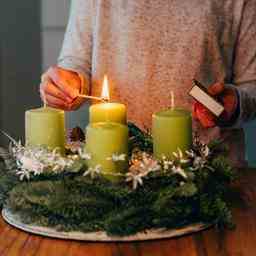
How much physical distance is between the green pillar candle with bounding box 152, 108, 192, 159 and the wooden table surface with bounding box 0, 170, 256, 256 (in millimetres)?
141

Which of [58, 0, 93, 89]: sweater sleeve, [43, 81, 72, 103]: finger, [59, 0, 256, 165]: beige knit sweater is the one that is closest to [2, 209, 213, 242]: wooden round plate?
[43, 81, 72, 103]: finger

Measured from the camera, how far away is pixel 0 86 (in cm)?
203

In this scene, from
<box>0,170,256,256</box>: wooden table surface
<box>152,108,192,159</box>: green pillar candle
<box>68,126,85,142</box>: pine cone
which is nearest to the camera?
<box>0,170,256,256</box>: wooden table surface

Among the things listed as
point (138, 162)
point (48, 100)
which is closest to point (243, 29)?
point (48, 100)

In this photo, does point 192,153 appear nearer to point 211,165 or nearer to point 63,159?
point 211,165

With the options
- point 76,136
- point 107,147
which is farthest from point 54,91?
point 107,147

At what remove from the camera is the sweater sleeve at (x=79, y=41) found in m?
1.58

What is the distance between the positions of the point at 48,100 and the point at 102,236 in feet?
1.57

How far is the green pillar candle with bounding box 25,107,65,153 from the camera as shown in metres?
1.04

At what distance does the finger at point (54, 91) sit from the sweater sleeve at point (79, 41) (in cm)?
28

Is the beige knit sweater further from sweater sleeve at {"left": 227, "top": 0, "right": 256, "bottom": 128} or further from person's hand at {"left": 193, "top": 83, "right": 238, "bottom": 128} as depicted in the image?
person's hand at {"left": 193, "top": 83, "right": 238, "bottom": 128}

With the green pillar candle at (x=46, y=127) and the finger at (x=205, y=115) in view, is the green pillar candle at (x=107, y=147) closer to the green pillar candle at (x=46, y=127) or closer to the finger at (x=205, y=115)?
the green pillar candle at (x=46, y=127)

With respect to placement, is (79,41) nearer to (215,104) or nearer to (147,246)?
(215,104)

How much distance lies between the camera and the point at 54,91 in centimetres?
129
